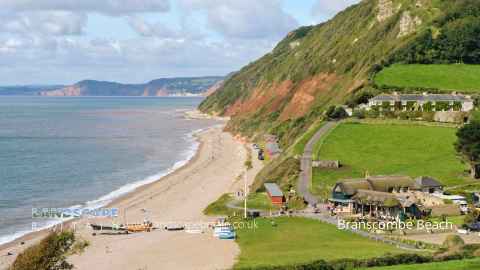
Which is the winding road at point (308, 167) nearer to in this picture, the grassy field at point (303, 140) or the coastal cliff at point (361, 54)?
the grassy field at point (303, 140)

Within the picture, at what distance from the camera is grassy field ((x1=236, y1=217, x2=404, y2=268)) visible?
46.7m

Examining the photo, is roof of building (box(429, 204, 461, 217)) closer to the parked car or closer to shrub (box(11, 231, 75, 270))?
the parked car

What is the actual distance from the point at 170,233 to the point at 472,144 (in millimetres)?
33635

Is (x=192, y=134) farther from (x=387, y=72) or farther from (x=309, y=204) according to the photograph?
(x=309, y=204)

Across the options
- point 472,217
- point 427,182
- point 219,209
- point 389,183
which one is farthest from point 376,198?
point 219,209

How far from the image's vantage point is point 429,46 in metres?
127

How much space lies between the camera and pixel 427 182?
225 feet

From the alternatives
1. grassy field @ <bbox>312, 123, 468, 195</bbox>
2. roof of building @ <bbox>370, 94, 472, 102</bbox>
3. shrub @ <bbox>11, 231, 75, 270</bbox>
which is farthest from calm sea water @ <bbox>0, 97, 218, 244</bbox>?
roof of building @ <bbox>370, 94, 472, 102</bbox>

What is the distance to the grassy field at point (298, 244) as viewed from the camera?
1839 inches

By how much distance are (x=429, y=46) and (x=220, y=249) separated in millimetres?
85923

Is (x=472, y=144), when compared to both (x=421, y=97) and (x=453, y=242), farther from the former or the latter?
(x=421, y=97)

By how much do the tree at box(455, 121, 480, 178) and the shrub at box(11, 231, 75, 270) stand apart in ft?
163

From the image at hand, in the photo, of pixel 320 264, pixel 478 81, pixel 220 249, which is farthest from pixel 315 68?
pixel 320 264

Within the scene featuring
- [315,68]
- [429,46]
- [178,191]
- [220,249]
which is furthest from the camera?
[315,68]
